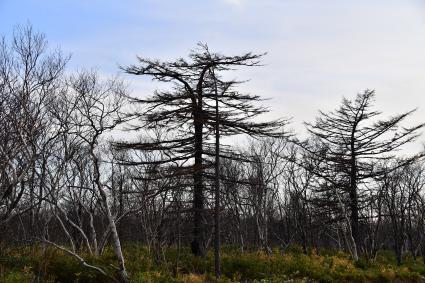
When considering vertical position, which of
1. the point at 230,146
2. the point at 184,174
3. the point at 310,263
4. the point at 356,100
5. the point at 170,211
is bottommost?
the point at 310,263

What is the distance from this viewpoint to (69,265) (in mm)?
12930

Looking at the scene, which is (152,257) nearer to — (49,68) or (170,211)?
(170,211)

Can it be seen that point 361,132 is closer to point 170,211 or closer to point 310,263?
point 310,263

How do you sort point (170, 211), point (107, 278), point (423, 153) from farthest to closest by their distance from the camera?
point (423, 153)
point (170, 211)
point (107, 278)

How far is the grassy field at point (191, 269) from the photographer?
12148 mm

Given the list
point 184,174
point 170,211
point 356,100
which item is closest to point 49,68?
point 184,174

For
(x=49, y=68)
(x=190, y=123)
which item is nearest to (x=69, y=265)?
(x=49, y=68)

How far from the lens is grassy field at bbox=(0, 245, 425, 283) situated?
12.1m

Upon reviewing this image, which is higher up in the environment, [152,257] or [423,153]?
[423,153]

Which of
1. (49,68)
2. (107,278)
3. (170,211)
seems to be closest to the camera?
(107,278)

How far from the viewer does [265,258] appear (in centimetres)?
1684

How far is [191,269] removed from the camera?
14891 mm

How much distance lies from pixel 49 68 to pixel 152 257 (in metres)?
8.10

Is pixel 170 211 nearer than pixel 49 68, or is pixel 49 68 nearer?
pixel 49 68
